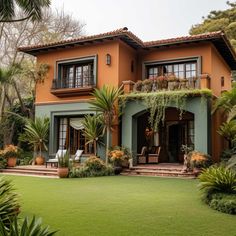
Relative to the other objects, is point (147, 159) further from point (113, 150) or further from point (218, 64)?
point (218, 64)

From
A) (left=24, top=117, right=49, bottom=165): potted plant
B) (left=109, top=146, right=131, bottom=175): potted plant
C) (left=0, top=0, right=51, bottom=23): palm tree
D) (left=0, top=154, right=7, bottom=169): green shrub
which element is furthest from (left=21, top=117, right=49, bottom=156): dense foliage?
(left=0, top=0, right=51, bottom=23): palm tree

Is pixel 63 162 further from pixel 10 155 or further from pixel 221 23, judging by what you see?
pixel 221 23

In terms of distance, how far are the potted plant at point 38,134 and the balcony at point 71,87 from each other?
1.86m

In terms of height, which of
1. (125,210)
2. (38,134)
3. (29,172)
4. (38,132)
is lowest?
(125,210)

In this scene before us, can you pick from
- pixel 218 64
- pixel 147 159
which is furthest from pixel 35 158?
pixel 218 64

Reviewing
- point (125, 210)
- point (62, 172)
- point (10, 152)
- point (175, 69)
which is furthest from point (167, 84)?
point (125, 210)

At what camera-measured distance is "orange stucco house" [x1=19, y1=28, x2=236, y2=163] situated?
1664cm

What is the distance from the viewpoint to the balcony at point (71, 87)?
59.3ft

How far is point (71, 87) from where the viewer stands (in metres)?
19.3

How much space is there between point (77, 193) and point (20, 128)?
1577cm

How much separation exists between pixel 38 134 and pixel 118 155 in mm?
5295

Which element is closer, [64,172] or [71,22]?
[64,172]

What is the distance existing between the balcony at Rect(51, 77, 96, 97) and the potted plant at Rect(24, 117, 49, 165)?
186cm

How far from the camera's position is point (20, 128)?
24.7 meters
